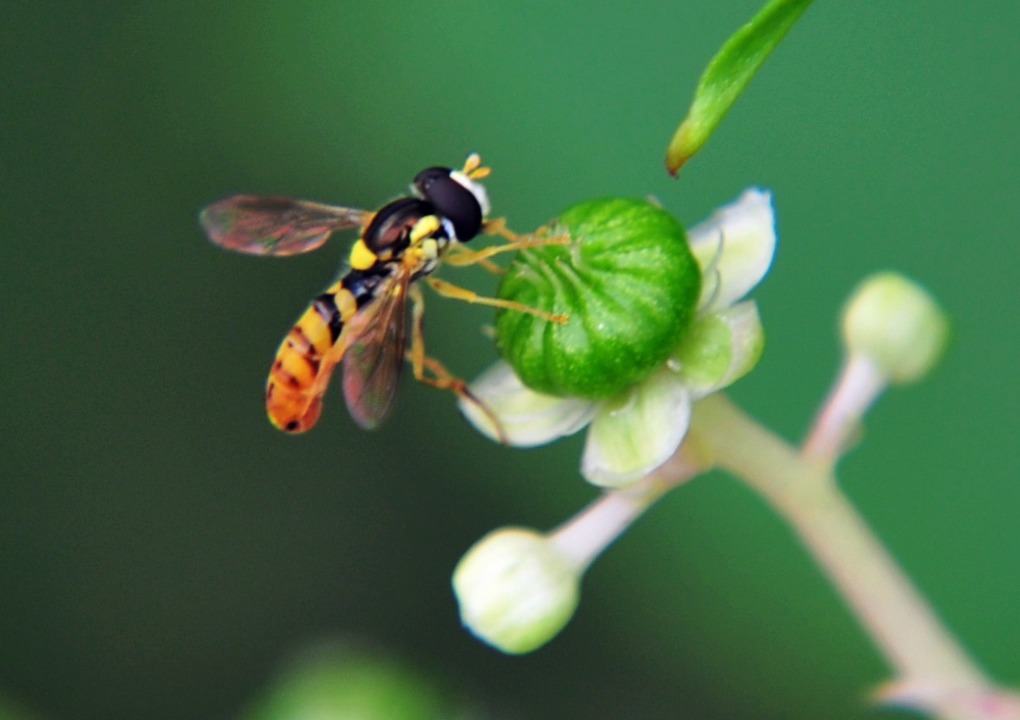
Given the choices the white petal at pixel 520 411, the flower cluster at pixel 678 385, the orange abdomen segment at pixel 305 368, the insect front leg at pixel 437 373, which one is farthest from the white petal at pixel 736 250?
the orange abdomen segment at pixel 305 368

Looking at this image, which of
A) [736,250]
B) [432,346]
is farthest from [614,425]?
[432,346]

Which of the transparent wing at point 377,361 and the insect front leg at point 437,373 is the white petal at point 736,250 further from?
the transparent wing at point 377,361

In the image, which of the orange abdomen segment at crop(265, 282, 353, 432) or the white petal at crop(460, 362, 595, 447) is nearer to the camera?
the white petal at crop(460, 362, 595, 447)

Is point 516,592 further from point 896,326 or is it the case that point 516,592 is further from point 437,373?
point 896,326

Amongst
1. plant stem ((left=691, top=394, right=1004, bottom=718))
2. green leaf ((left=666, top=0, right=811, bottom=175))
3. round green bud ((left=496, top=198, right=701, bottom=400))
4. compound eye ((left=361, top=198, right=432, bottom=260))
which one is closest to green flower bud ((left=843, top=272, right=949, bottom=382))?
plant stem ((left=691, top=394, right=1004, bottom=718))

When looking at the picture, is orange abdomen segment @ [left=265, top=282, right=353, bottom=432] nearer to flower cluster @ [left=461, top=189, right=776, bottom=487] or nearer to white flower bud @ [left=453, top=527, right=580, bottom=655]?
flower cluster @ [left=461, top=189, right=776, bottom=487]
